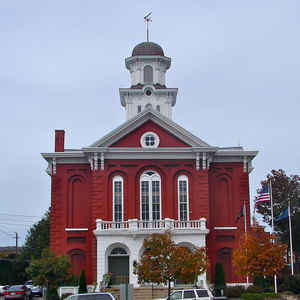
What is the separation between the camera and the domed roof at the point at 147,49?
5894 cm

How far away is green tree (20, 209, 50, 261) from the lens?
250 ft

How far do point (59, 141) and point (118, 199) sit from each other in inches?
290

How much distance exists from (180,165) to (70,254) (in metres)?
11.0

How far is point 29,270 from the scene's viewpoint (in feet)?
132

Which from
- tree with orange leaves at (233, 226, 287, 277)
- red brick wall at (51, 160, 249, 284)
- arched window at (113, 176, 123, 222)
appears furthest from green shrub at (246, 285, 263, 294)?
arched window at (113, 176, 123, 222)

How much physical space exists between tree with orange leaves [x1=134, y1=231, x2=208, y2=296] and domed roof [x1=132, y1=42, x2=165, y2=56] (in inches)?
1062

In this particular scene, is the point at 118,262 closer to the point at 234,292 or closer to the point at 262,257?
the point at 234,292

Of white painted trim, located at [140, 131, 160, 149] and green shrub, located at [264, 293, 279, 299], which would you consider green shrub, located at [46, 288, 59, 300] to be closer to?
white painted trim, located at [140, 131, 160, 149]

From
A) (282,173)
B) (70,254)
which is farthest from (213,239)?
(282,173)

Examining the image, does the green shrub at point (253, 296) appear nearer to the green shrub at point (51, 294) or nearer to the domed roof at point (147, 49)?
the green shrub at point (51, 294)

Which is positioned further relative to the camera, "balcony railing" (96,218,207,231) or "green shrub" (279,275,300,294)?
"balcony railing" (96,218,207,231)

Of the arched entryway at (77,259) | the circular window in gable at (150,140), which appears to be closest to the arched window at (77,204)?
the arched entryway at (77,259)

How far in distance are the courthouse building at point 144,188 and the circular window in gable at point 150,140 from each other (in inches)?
3.1

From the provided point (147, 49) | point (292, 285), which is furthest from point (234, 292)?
point (147, 49)
